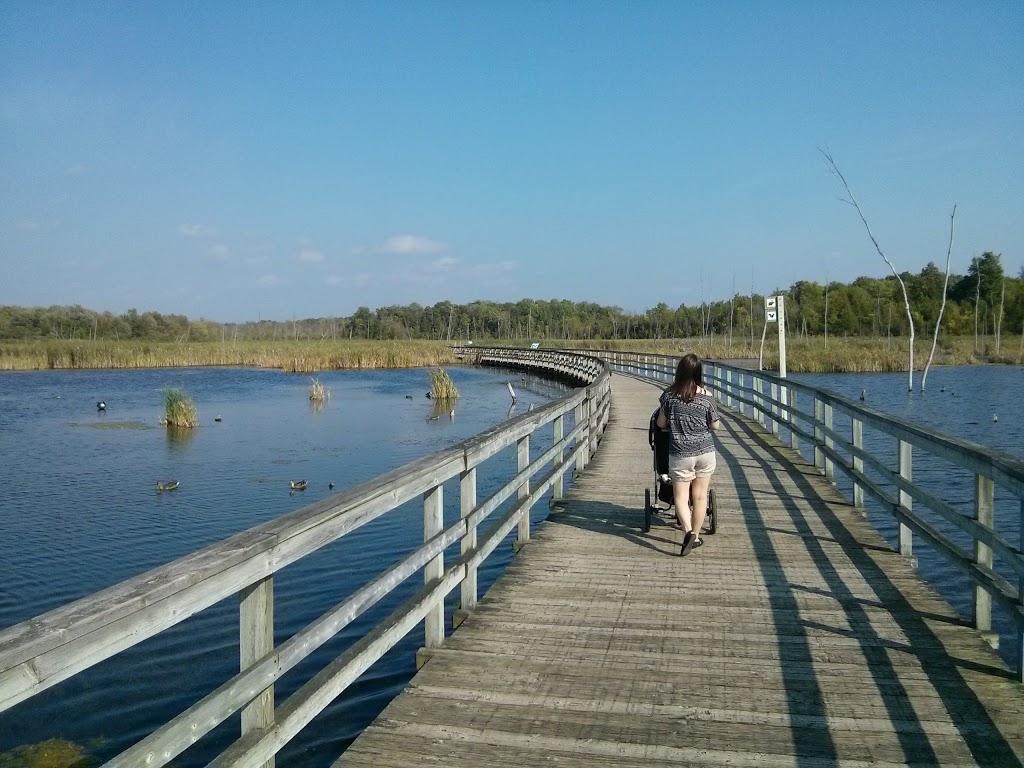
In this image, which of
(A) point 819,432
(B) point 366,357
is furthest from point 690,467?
(B) point 366,357

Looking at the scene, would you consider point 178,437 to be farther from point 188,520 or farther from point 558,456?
point 558,456

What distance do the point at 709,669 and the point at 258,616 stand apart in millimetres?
2563

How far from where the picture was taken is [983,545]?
4926 millimetres

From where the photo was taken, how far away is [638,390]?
2705 centimetres

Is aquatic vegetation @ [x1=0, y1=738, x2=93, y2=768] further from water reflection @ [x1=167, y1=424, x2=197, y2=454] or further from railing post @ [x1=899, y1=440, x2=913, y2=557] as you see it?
water reflection @ [x1=167, y1=424, x2=197, y2=454]

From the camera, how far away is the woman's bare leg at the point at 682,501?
7035 mm

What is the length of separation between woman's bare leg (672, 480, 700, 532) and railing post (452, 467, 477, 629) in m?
2.10

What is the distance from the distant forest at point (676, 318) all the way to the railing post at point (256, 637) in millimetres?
63088

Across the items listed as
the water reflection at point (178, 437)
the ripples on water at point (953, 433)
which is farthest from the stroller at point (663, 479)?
the water reflection at point (178, 437)

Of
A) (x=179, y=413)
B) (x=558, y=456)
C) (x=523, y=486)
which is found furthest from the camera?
(x=179, y=413)

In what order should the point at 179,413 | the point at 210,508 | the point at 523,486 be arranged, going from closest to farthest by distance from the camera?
the point at 523,486
the point at 210,508
the point at 179,413

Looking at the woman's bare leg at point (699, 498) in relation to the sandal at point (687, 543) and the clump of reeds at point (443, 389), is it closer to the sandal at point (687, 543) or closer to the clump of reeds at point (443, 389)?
the sandal at point (687, 543)

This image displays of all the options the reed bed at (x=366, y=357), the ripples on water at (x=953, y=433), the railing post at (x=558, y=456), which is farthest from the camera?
the reed bed at (x=366, y=357)

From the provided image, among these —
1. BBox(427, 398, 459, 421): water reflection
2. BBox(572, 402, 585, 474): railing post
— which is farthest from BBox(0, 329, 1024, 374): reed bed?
BBox(572, 402, 585, 474): railing post
